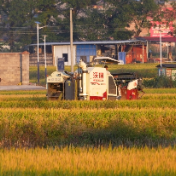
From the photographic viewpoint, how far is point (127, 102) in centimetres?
2330

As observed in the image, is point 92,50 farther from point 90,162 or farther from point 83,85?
point 90,162

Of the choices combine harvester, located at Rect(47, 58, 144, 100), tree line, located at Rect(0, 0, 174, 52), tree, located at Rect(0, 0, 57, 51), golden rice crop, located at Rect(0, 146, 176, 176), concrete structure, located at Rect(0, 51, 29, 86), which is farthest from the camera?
tree line, located at Rect(0, 0, 174, 52)

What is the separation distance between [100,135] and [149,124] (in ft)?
5.83

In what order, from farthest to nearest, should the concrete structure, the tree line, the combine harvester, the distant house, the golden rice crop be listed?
the tree line < the distant house < the concrete structure < the combine harvester < the golden rice crop

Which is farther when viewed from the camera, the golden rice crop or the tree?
the tree

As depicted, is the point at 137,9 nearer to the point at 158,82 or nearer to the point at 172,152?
the point at 158,82

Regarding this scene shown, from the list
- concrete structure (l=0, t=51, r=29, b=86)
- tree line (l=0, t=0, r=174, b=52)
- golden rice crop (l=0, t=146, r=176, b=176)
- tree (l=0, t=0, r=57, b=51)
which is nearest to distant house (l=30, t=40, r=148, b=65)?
tree (l=0, t=0, r=57, b=51)

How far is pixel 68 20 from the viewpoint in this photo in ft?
282

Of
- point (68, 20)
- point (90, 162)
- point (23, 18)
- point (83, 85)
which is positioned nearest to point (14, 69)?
point (23, 18)

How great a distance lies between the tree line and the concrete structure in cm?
2739

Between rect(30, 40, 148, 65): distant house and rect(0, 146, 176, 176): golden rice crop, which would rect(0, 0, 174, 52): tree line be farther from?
rect(0, 146, 176, 176): golden rice crop

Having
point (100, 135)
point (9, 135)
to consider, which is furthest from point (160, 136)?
point (9, 135)

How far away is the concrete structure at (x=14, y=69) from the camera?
57094mm

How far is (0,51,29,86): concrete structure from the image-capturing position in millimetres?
57094
